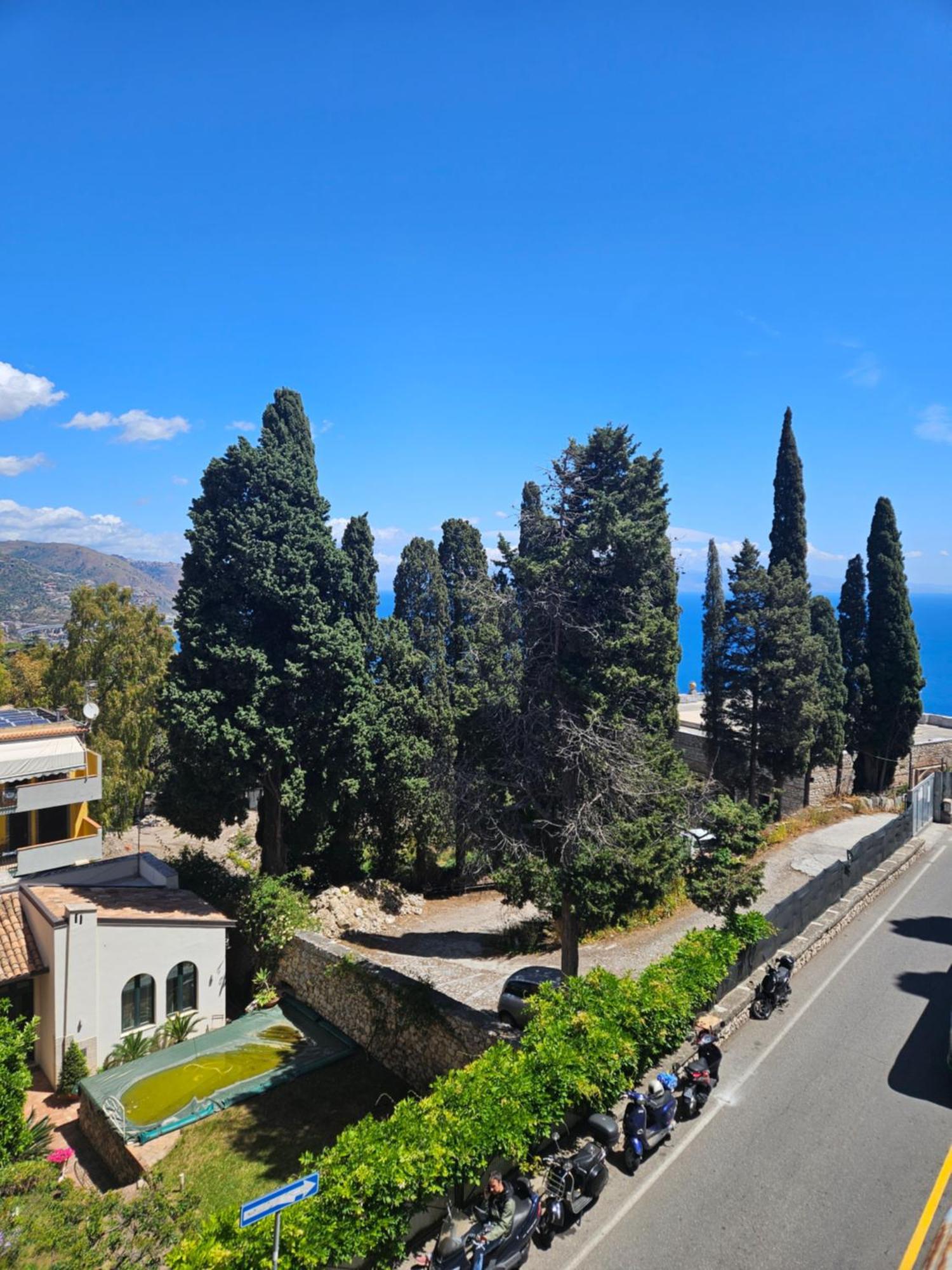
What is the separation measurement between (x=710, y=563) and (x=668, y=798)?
54799 mm

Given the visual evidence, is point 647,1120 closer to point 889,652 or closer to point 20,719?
point 20,719

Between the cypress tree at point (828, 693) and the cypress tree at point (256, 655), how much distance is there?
862 inches

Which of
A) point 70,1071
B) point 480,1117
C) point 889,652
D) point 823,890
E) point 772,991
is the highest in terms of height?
point 889,652

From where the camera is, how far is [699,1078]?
410 inches

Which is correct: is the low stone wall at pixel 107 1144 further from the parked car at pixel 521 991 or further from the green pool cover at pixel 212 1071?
the parked car at pixel 521 991

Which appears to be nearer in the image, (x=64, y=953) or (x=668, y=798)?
(x=668, y=798)

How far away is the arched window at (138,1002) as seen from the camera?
56.6 ft

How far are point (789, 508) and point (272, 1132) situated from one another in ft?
105

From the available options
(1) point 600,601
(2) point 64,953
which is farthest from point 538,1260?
(2) point 64,953

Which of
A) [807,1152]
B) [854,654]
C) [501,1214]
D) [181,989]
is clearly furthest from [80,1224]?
[854,654]

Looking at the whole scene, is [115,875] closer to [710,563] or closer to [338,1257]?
[338,1257]

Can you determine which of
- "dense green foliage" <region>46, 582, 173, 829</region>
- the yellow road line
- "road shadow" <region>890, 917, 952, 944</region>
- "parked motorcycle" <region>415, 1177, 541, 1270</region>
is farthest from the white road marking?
"dense green foliage" <region>46, 582, 173, 829</region>

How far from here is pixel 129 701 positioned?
1144 inches

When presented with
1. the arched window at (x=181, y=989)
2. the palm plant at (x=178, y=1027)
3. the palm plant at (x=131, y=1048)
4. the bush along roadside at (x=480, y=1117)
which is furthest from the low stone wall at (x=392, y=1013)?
the bush along roadside at (x=480, y=1117)
